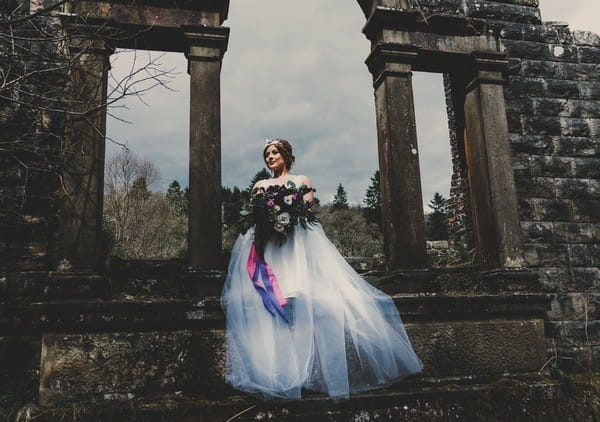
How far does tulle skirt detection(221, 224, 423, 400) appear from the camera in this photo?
331 centimetres

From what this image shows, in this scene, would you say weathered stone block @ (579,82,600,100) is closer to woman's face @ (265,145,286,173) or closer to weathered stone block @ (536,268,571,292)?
weathered stone block @ (536,268,571,292)

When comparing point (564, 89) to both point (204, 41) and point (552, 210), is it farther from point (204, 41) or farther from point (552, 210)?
point (204, 41)

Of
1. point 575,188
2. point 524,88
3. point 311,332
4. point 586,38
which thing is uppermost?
point 586,38

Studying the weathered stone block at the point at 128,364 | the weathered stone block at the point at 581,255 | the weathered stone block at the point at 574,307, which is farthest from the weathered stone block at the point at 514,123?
the weathered stone block at the point at 128,364

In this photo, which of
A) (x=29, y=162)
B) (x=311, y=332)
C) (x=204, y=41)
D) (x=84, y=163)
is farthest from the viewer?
(x=204, y=41)

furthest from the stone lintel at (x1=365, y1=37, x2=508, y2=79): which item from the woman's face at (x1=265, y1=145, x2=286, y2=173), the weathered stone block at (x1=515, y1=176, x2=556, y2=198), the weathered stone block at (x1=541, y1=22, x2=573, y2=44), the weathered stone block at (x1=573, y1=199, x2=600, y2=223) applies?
the weathered stone block at (x1=573, y1=199, x2=600, y2=223)

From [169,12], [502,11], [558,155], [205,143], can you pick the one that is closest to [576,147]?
[558,155]

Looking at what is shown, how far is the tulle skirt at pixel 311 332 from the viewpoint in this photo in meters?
3.31

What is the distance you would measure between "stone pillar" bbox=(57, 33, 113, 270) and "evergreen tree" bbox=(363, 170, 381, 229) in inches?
1053

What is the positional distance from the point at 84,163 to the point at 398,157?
3010mm

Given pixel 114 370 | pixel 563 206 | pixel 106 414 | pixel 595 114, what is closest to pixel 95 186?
pixel 114 370

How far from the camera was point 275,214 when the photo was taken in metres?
3.89

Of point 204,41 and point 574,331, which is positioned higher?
point 204,41

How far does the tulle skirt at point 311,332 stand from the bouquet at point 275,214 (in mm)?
89
